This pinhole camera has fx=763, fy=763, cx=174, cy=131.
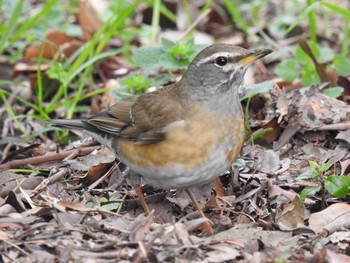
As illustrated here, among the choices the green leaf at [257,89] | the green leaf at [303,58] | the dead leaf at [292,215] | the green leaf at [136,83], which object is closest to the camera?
the dead leaf at [292,215]

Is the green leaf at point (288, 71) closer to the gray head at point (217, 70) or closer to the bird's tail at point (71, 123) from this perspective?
the gray head at point (217, 70)

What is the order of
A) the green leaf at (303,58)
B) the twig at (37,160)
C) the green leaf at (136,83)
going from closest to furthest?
1. the twig at (37,160)
2. the green leaf at (136,83)
3. the green leaf at (303,58)

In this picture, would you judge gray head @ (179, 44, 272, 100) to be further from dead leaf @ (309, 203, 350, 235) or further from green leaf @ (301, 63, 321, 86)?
green leaf @ (301, 63, 321, 86)

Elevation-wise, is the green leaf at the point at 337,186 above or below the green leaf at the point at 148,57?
below

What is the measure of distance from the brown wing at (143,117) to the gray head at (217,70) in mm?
189

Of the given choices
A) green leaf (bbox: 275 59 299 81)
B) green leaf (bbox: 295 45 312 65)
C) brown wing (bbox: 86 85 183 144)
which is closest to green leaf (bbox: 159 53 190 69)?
brown wing (bbox: 86 85 183 144)

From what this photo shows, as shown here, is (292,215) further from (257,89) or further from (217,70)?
(257,89)

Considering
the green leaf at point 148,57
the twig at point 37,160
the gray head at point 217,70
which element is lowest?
the twig at point 37,160

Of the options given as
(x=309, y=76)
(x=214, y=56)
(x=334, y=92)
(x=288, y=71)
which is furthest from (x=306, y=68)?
(x=214, y=56)

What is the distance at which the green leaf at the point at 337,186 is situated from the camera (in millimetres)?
5957

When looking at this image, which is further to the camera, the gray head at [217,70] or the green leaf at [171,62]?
the green leaf at [171,62]

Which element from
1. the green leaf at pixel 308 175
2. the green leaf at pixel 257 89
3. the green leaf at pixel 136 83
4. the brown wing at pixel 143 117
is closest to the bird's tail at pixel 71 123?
the brown wing at pixel 143 117

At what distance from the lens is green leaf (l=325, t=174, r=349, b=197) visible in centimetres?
596

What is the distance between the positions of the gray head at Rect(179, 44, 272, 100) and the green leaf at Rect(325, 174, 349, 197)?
1.06 metres
